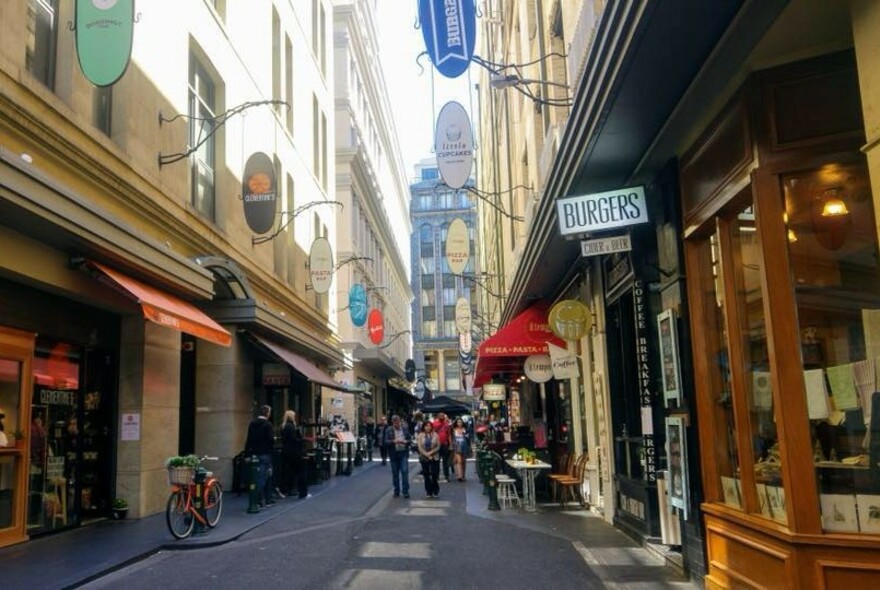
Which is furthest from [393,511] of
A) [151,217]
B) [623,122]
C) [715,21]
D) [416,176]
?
[416,176]

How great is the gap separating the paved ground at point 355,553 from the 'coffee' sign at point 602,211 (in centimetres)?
364

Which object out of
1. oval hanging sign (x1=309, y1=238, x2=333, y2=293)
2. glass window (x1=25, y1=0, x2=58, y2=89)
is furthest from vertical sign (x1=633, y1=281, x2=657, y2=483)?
oval hanging sign (x1=309, y1=238, x2=333, y2=293)

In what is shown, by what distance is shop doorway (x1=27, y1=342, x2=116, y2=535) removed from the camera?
36.0ft

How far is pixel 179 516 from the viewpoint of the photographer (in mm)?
10492

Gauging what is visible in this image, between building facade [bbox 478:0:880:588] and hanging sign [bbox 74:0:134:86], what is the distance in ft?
16.2

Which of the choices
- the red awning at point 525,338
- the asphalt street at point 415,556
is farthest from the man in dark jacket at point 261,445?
→ the red awning at point 525,338

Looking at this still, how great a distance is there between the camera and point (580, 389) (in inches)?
564

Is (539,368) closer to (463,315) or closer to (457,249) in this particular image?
(457,249)

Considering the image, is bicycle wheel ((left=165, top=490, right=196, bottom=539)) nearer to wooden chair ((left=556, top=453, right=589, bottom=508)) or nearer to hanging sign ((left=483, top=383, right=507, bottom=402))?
wooden chair ((left=556, top=453, right=589, bottom=508))

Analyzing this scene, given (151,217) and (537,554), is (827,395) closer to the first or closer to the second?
(537,554)

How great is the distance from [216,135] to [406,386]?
160 feet

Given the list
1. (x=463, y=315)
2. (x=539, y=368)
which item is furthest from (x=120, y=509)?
(x=463, y=315)

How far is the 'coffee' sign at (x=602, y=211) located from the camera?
8.41 meters

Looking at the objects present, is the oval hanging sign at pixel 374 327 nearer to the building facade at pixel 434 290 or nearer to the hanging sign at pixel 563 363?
the hanging sign at pixel 563 363
